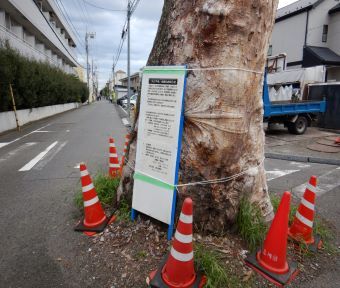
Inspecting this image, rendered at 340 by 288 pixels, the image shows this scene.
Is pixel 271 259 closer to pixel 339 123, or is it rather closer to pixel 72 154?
pixel 72 154

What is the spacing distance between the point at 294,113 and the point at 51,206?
9.87 m

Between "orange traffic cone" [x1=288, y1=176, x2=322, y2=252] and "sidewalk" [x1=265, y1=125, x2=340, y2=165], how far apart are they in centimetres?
467

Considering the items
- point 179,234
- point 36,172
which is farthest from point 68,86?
point 179,234

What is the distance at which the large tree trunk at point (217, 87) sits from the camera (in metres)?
2.46

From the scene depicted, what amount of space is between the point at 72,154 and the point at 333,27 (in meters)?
26.1

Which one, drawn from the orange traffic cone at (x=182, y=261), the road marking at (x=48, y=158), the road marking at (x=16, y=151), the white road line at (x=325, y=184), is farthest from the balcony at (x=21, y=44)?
the orange traffic cone at (x=182, y=261)

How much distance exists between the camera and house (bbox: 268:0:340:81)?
2230cm

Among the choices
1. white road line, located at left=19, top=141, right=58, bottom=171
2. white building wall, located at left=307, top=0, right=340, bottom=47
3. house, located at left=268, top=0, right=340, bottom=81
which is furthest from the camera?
white building wall, located at left=307, top=0, right=340, bottom=47

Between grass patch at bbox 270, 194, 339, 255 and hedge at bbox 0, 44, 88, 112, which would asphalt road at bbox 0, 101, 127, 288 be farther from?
hedge at bbox 0, 44, 88, 112

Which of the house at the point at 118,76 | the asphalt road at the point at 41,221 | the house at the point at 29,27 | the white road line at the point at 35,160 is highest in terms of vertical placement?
the house at the point at 118,76

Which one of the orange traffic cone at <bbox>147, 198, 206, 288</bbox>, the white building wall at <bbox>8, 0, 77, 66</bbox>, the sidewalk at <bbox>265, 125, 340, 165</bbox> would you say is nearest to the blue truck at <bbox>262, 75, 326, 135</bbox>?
the sidewalk at <bbox>265, 125, 340, 165</bbox>

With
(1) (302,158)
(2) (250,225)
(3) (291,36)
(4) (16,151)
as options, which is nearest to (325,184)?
(1) (302,158)

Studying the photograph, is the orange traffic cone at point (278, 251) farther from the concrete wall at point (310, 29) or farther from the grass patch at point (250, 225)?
the concrete wall at point (310, 29)

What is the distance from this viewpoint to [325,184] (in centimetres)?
517
